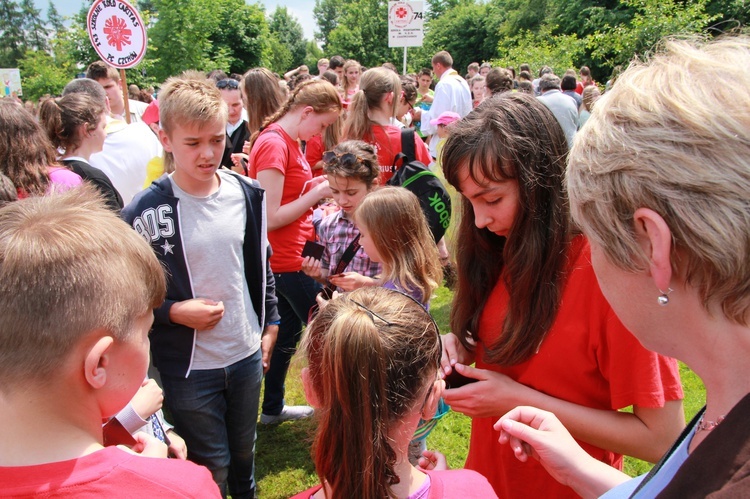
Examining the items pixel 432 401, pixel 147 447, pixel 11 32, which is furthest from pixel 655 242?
pixel 11 32

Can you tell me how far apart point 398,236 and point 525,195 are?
1.31 meters

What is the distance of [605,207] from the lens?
86cm

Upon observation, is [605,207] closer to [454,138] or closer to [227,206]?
[454,138]

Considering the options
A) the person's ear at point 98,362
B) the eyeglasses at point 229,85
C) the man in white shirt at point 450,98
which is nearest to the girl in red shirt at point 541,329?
the person's ear at point 98,362

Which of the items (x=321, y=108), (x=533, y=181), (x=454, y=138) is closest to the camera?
(x=533, y=181)

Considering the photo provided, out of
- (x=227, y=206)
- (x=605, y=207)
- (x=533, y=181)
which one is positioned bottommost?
(x=227, y=206)

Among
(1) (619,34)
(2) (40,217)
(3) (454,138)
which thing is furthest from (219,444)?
(1) (619,34)

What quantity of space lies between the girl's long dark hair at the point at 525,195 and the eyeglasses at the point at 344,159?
1.70 metres

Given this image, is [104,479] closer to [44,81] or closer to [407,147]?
[407,147]

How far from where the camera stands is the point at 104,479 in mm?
1091

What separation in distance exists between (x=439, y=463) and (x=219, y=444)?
121 centimetres

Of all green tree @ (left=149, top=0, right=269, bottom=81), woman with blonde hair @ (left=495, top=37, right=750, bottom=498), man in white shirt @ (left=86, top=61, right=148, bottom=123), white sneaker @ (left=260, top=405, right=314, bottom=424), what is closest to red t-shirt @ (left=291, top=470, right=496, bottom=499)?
woman with blonde hair @ (left=495, top=37, right=750, bottom=498)

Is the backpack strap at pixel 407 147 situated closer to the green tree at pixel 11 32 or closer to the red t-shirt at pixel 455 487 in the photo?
the red t-shirt at pixel 455 487

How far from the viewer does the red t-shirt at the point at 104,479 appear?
1031 mm
